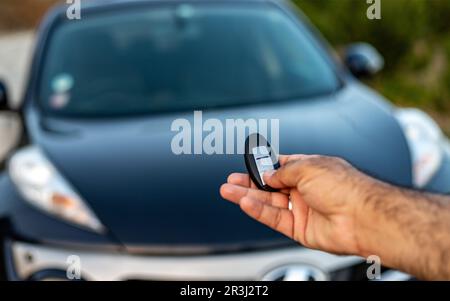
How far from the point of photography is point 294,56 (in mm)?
3975

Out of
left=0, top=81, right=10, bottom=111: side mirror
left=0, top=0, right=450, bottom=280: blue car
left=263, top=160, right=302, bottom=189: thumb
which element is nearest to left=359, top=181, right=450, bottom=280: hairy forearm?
left=263, top=160, right=302, bottom=189: thumb

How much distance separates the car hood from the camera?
8.43 feet

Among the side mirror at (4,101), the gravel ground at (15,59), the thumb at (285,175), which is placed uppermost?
the gravel ground at (15,59)

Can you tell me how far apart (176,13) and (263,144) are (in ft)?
7.64

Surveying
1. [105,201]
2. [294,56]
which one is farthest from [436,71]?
[105,201]

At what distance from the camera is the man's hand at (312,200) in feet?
5.88

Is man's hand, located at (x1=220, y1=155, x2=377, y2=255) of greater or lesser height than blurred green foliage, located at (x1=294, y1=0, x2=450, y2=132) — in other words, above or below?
below

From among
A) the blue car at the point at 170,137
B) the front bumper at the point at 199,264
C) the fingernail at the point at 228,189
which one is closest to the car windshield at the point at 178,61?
the blue car at the point at 170,137

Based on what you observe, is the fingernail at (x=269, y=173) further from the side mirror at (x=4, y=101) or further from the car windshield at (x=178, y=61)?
the side mirror at (x=4, y=101)

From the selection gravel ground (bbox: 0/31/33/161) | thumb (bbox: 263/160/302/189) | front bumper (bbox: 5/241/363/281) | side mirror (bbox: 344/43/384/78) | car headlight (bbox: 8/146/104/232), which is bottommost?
front bumper (bbox: 5/241/363/281)

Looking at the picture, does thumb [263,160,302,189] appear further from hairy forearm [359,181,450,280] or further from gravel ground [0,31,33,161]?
gravel ground [0,31,33,161]

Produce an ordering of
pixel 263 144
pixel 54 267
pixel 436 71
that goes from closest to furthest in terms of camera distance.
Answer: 1. pixel 263 144
2. pixel 54 267
3. pixel 436 71

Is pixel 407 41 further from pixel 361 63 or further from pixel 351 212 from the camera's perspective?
pixel 351 212
